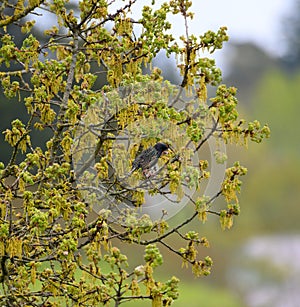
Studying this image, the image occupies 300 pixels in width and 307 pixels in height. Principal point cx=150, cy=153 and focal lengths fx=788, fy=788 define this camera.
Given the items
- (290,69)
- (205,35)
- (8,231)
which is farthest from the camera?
(290,69)

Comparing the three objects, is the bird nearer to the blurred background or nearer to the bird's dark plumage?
the bird's dark plumage

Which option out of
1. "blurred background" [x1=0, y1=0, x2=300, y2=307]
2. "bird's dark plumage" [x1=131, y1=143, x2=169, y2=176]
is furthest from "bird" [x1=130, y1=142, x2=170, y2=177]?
"blurred background" [x1=0, y1=0, x2=300, y2=307]

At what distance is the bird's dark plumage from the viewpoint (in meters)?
1.67

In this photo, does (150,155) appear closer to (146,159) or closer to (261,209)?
(146,159)

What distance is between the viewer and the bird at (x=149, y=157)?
1.67m

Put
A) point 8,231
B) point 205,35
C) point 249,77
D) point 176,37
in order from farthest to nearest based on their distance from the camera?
point 249,77
point 176,37
point 205,35
point 8,231

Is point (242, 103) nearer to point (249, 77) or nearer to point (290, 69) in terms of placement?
point (249, 77)

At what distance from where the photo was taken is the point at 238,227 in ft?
22.1

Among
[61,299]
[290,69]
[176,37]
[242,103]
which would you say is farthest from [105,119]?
[290,69]

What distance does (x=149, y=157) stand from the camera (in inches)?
65.7

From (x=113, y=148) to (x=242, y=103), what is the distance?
185 inches

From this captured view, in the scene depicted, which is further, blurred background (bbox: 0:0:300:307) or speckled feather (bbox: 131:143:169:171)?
blurred background (bbox: 0:0:300:307)

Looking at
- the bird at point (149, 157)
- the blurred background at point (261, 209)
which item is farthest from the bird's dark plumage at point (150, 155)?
the blurred background at point (261, 209)

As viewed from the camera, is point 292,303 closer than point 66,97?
No
